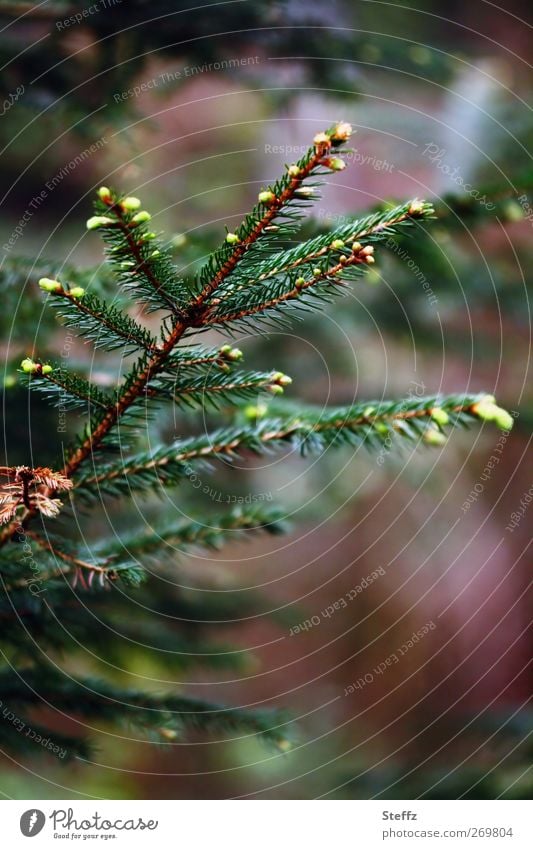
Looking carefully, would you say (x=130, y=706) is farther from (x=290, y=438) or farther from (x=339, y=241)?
(x=339, y=241)

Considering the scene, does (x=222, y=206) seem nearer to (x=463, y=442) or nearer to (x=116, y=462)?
(x=463, y=442)

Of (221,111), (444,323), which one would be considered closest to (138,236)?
(444,323)

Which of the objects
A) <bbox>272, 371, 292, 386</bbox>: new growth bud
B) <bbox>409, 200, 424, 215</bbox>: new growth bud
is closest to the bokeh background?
<bbox>272, 371, 292, 386</bbox>: new growth bud

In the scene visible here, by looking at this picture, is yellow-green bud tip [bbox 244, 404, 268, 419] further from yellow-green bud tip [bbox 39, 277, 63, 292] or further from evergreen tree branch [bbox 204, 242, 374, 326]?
yellow-green bud tip [bbox 39, 277, 63, 292]

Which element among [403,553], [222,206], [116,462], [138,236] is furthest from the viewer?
[403,553]
